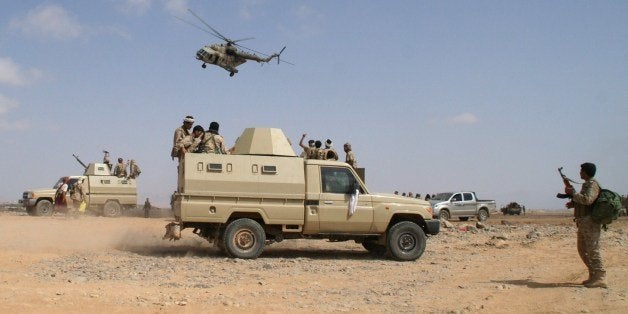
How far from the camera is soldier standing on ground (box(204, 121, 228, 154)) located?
11727mm

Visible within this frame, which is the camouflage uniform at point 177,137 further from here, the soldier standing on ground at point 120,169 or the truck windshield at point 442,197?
the truck windshield at point 442,197

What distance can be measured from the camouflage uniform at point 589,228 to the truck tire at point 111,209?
67.9ft

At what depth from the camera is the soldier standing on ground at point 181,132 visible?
11820mm

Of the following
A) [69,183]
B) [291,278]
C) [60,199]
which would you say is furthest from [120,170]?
[291,278]

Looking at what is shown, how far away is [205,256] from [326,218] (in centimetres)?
244

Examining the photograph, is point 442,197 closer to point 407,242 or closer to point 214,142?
point 407,242

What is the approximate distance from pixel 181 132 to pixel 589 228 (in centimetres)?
753

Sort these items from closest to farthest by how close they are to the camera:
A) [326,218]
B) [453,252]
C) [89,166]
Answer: [326,218], [453,252], [89,166]

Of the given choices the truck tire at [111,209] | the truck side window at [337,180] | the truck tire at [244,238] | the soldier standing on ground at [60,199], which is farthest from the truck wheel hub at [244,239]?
the truck tire at [111,209]

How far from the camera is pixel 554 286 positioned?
28.5ft

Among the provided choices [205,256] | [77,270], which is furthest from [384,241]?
[77,270]

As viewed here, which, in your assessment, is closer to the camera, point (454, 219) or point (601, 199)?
point (601, 199)

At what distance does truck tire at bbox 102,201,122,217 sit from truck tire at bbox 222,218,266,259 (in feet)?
51.1

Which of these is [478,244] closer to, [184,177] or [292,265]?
[292,265]
